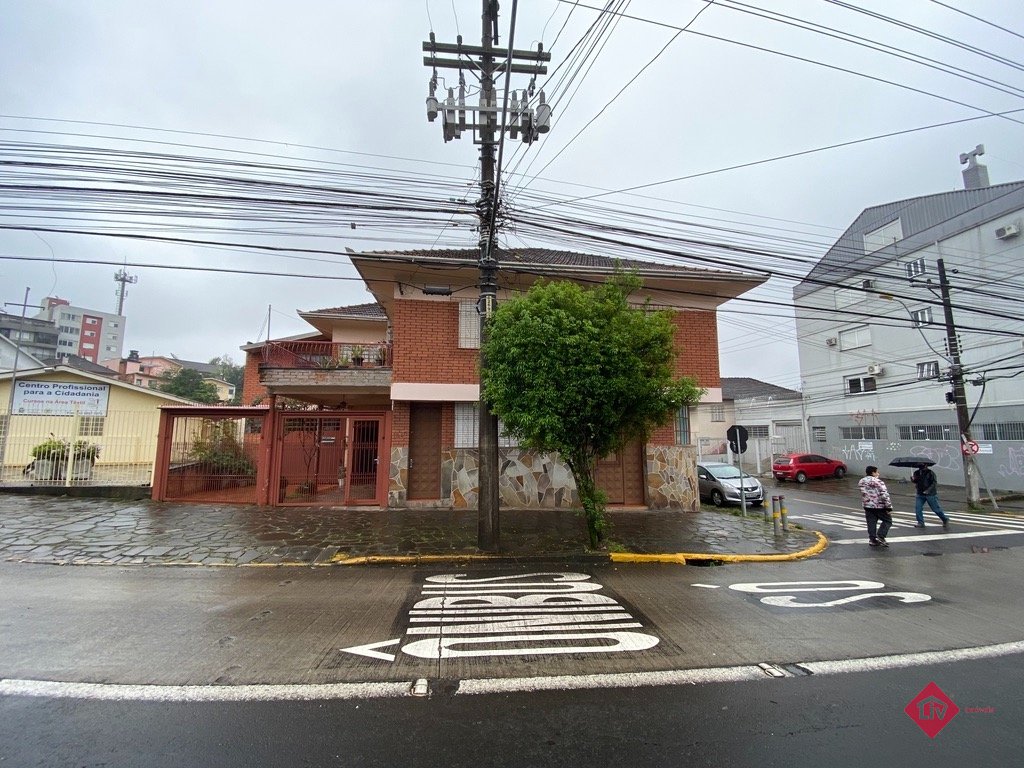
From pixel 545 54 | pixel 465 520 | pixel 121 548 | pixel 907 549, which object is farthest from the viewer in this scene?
pixel 465 520

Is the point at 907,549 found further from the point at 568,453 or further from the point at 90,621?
the point at 90,621

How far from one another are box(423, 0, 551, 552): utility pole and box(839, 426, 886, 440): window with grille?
24762mm

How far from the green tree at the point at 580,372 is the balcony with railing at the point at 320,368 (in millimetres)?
5180

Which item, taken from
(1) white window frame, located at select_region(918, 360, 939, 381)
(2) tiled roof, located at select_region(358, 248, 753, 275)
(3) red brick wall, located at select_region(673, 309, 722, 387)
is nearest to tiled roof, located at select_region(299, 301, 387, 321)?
A: (2) tiled roof, located at select_region(358, 248, 753, 275)

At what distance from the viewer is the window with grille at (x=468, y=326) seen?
12156mm

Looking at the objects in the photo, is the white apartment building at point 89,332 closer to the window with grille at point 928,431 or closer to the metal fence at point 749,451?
the metal fence at point 749,451

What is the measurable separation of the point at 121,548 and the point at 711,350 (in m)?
14.1

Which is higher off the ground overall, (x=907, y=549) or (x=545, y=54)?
(x=545, y=54)

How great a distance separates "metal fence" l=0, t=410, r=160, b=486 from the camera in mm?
12312

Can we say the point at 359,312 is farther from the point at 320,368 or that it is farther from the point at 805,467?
the point at 805,467

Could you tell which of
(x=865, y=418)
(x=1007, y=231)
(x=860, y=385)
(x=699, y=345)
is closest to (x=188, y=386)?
(x=699, y=345)

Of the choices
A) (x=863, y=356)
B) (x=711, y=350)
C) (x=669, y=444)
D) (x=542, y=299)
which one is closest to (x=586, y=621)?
(x=542, y=299)

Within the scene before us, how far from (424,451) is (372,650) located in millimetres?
8304

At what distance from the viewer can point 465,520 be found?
34.2 ft
